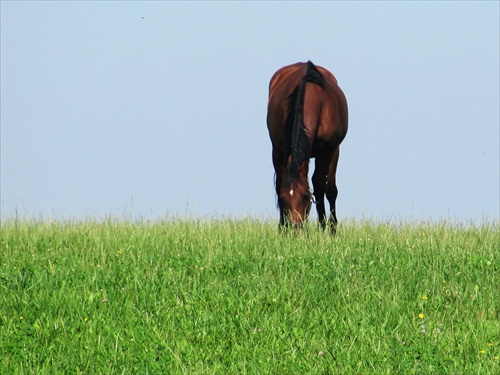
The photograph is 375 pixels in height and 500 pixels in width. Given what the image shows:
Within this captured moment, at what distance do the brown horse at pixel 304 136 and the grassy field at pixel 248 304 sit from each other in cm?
61

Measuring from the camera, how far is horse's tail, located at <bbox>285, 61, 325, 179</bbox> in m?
10.6

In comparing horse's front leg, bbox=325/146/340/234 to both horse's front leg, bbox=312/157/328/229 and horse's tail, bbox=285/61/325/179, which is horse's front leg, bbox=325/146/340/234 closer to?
horse's front leg, bbox=312/157/328/229

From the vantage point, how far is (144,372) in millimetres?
5617

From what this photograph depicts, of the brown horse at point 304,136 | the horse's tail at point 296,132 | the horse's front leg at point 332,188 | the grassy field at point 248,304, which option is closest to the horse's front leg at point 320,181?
the brown horse at point 304,136

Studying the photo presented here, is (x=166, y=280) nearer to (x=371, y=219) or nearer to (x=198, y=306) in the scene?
(x=198, y=306)

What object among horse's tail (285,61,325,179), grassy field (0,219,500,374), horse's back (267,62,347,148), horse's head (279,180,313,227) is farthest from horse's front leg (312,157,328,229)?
horse's head (279,180,313,227)

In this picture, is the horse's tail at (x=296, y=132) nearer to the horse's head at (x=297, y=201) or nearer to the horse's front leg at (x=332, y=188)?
the horse's head at (x=297, y=201)

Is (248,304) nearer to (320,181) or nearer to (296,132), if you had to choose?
(296,132)

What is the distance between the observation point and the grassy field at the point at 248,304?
19.4 ft

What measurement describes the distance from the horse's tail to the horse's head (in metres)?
0.19

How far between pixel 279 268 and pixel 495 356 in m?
3.13

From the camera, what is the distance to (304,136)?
432 inches

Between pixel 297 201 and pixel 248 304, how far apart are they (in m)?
3.38

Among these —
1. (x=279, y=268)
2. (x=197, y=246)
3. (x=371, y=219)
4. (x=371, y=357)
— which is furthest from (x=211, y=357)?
(x=371, y=219)
